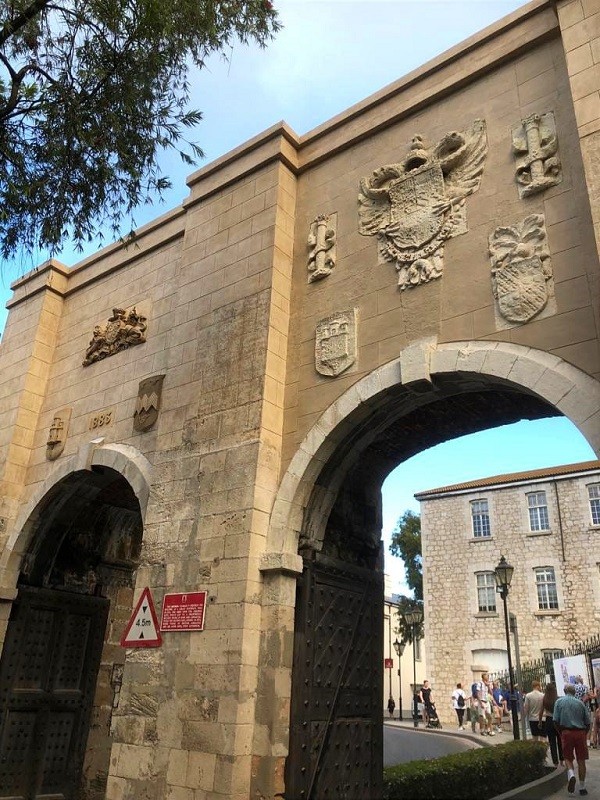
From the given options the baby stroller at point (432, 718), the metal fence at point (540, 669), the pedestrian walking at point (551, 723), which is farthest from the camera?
the baby stroller at point (432, 718)

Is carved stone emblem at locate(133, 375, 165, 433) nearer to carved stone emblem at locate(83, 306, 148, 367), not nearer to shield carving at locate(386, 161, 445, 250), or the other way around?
carved stone emblem at locate(83, 306, 148, 367)

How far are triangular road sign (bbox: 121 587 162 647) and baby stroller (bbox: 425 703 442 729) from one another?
54.2 feet

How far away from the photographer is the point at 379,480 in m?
7.87

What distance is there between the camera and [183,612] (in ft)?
21.4

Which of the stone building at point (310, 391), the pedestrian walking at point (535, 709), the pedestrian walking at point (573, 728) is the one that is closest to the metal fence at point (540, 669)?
the pedestrian walking at point (535, 709)

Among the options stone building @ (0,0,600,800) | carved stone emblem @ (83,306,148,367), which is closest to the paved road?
stone building @ (0,0,600,800)

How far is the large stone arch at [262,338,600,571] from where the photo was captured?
517 cm

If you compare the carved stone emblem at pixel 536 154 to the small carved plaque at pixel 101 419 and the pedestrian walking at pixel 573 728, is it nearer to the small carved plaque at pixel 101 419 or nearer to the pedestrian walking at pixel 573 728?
the small carved plaque at pixel 101 419

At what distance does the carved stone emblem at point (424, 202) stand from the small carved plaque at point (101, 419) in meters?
4.25

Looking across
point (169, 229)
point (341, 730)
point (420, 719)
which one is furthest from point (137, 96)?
point (420, 719)

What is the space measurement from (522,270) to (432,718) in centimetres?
1899

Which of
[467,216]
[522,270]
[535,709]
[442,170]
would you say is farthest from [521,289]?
[535,709]

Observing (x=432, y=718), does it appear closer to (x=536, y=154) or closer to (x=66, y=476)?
(x=66, y=476)

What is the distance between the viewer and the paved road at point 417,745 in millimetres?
12766
